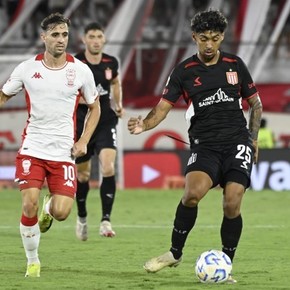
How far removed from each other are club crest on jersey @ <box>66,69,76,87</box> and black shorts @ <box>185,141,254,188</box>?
1164mm

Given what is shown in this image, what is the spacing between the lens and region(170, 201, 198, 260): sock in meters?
8.38

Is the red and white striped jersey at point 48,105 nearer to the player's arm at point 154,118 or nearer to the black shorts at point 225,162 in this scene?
the player's arm at point 154,118

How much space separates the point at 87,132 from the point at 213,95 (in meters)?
1.12

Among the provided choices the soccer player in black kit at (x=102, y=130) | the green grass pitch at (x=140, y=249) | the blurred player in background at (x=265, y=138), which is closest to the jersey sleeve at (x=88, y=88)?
the green grass pitch at (x=140, y=249)

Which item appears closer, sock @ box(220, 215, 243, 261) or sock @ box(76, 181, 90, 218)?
sock @ box(220, 215, 243, 261)

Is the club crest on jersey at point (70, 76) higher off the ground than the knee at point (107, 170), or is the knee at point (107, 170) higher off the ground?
the club crest on jersey at point (70, 76)

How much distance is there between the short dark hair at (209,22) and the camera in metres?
8.30

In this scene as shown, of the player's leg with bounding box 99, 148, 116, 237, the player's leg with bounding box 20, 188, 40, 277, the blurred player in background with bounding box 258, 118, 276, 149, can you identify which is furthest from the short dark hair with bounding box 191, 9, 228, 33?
the blurred player in background with bounding box 258, 118, 276, 149

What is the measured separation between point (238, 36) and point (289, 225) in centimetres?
1096

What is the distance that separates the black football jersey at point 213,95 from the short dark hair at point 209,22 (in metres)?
0.33

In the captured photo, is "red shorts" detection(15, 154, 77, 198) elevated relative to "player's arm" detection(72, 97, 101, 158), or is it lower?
lower

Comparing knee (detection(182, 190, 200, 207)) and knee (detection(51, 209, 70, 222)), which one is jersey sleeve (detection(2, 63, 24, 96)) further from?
knee (detection(182, 190, 200, 207))

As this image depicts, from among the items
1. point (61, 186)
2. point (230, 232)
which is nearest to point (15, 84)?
point (61, 186)

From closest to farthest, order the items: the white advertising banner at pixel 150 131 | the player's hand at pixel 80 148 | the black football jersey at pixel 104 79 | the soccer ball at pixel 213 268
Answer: the soccer ball at pixel 213 268
the player's hand at pixel 80 148
the black football jersey at pixel 104 79
the white advertising banner at pixel 150 131
